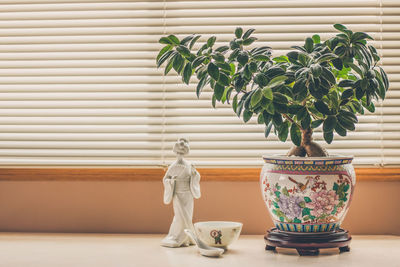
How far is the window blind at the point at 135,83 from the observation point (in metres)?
1.85

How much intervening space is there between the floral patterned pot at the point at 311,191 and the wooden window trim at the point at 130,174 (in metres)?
0.35

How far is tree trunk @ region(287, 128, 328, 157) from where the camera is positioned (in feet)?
5.01

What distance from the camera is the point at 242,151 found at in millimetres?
1867

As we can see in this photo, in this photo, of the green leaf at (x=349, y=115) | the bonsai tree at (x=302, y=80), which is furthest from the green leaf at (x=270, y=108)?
the green leaf at (x=349, y=115)

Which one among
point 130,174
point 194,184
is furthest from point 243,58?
point 130,174

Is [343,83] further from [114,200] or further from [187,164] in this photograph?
[114,200]

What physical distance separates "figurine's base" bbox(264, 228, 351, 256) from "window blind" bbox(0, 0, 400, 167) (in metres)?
0.42

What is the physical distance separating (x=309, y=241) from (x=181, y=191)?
46cm

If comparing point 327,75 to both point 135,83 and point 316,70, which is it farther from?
point 135,83

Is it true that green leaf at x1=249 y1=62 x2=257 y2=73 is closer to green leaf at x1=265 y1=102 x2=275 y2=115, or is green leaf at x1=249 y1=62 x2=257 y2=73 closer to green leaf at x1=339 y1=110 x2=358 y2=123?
green leaf at x1=265 y1=102 x2=275 y2=115

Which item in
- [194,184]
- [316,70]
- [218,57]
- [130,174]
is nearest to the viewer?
[316,70]

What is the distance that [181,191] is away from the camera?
165cm

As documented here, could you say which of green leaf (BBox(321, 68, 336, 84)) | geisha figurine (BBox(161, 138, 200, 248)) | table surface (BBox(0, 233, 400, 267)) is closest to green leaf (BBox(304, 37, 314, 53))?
green leaf (BBox(321, 68, 336, 84))

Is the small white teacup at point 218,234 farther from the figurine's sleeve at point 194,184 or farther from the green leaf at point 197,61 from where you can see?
the green leaf at point 197,61
